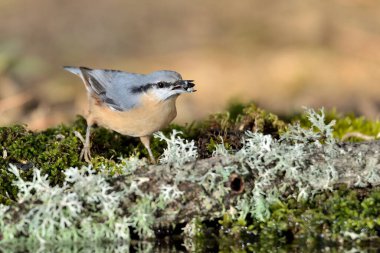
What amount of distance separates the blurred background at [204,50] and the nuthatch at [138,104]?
2648 millimetres

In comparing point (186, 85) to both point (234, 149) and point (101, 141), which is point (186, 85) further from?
point (101, 141)

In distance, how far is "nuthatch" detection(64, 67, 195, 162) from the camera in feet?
20.2

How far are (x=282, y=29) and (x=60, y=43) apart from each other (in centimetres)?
318

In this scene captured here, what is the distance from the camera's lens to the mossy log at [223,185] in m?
4.93

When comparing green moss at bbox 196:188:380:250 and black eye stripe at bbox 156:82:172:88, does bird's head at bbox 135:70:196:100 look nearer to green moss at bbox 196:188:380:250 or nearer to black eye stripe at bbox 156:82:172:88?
black eye stripe at bbox 156:82:172:88

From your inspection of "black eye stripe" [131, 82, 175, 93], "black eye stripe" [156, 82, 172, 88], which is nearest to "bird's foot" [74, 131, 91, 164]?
"black eye stripe" [131, 82, 175, 93]

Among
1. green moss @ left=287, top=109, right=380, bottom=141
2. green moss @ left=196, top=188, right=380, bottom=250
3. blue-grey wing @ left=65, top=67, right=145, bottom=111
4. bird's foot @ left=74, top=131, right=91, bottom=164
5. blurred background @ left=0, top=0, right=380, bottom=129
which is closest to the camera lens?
green moss @ left=196, top=188, right=380, bottom=250

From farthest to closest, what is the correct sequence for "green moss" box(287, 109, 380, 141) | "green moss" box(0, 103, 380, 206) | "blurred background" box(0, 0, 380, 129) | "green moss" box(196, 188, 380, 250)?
"blurred background" box(0, 0, 380, 129) < "green moss" box(287, 109, 380, 141) < "green moss" box(0, 103, 380, 206) < "green moss" box(196, 188, 380, 250)

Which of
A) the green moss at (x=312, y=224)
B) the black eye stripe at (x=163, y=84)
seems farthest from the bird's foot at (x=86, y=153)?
the green moss at (x=312, y=224)

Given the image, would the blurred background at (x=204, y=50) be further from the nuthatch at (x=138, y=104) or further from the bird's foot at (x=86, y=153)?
the bird's foot at (x=86, y=153)

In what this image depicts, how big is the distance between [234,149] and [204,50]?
18.0 feet

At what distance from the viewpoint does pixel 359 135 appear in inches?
277

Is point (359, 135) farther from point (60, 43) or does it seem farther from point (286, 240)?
point (60, 43)

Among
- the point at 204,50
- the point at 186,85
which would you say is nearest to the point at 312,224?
the point at 186,85
